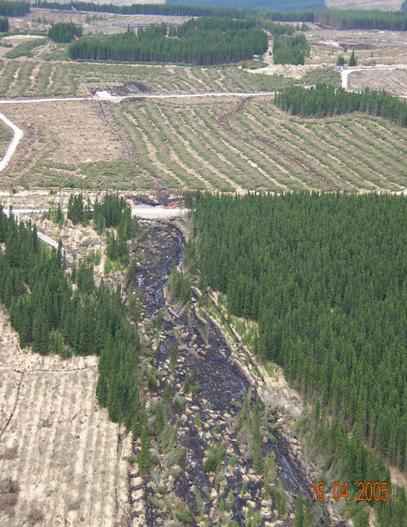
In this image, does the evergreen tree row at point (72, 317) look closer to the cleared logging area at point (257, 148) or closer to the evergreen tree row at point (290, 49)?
the cleared logging area at point (257, 148)

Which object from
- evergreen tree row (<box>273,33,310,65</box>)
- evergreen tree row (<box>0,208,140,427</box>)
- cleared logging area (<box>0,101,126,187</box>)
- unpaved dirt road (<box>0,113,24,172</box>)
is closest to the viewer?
evergreen tree row (<box>0,208,140,427</box>)

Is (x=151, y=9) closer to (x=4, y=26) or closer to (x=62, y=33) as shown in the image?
(x=4, y=26)

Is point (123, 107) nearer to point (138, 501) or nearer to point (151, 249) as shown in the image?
point (151, 249)

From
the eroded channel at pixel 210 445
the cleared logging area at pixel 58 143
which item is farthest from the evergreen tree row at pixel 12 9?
the eroded channel at pixel 210 445

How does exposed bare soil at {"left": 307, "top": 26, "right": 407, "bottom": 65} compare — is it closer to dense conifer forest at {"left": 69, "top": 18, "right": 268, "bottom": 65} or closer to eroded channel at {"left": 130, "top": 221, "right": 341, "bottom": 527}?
dense conifer forest at {"left": 69, "top": 18, "right": 268, "bottom": 65}
